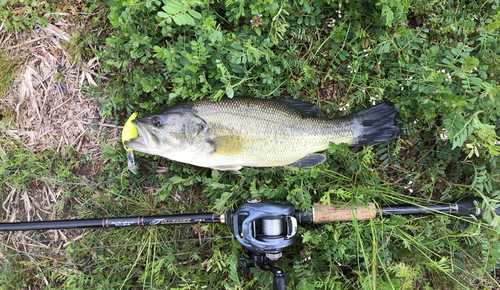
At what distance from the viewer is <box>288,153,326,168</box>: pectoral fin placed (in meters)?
2.86

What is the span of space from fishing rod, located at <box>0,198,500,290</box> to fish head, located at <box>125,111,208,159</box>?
28.8 inches

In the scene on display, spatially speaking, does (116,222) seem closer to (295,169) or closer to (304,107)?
(295,169)

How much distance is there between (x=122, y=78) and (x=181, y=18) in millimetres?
1314

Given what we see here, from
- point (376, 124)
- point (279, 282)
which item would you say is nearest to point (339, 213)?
point (279, 282)

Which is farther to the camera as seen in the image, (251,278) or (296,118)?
(251,278)

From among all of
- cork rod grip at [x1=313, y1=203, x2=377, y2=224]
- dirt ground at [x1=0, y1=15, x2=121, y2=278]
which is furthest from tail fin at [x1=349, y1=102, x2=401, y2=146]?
dirt ground at [x1=0, y1=15, x2=121, y2=278]

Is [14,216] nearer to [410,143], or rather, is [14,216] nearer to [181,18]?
[181,18]

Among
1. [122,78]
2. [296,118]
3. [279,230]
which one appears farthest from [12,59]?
[279,230]

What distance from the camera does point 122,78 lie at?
3.21 m

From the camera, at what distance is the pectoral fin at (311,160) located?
9.39ft

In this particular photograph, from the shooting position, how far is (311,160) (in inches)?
113

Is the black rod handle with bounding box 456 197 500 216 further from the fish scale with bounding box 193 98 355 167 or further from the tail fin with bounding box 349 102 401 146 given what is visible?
the fish scale with bounding box 193 98 355 167

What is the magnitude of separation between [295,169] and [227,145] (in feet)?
2.39

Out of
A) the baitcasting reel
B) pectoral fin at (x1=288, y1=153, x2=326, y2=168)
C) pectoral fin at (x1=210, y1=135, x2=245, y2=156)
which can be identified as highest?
pectoral fin at (x1=210, y1=135, x2=245, y2=156)
